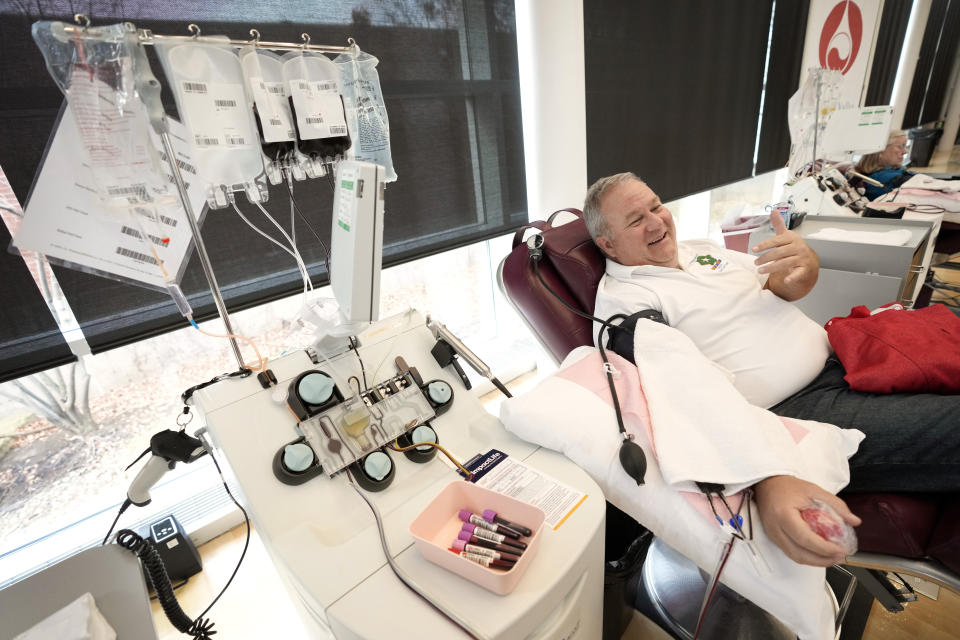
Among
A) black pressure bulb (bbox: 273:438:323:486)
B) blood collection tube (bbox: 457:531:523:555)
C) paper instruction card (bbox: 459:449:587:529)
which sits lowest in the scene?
paper instruction card (bbox: 459:449:587:529)

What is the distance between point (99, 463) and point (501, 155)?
189 cm

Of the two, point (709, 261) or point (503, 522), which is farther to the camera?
point (709, 261)

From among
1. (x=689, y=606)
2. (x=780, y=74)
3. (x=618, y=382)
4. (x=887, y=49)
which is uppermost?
(x=887, y=49)

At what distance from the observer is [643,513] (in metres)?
0.82

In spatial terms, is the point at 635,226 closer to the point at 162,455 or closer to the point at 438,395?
the point at 438,395

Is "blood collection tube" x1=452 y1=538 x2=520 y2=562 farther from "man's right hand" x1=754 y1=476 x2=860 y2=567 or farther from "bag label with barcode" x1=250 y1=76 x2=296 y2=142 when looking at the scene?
"bag label with barcode" x1=250 y1=76 x2=296 y2=142

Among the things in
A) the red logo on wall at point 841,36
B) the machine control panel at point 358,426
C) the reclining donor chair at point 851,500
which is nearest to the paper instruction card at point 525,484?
the machine control panel at point 358,426

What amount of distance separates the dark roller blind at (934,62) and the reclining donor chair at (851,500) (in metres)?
7.51

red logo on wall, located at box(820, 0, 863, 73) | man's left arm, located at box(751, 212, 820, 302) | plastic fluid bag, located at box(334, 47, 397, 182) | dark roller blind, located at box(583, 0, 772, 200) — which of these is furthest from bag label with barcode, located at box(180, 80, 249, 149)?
red logo on wall, located at box(820, 0, 863, 73)

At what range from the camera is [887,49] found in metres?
4.71

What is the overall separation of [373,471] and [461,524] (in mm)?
199

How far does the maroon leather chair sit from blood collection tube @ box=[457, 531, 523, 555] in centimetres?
65

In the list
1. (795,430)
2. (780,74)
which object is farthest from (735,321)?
(780,74)

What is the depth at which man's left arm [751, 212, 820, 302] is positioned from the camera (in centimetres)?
119
